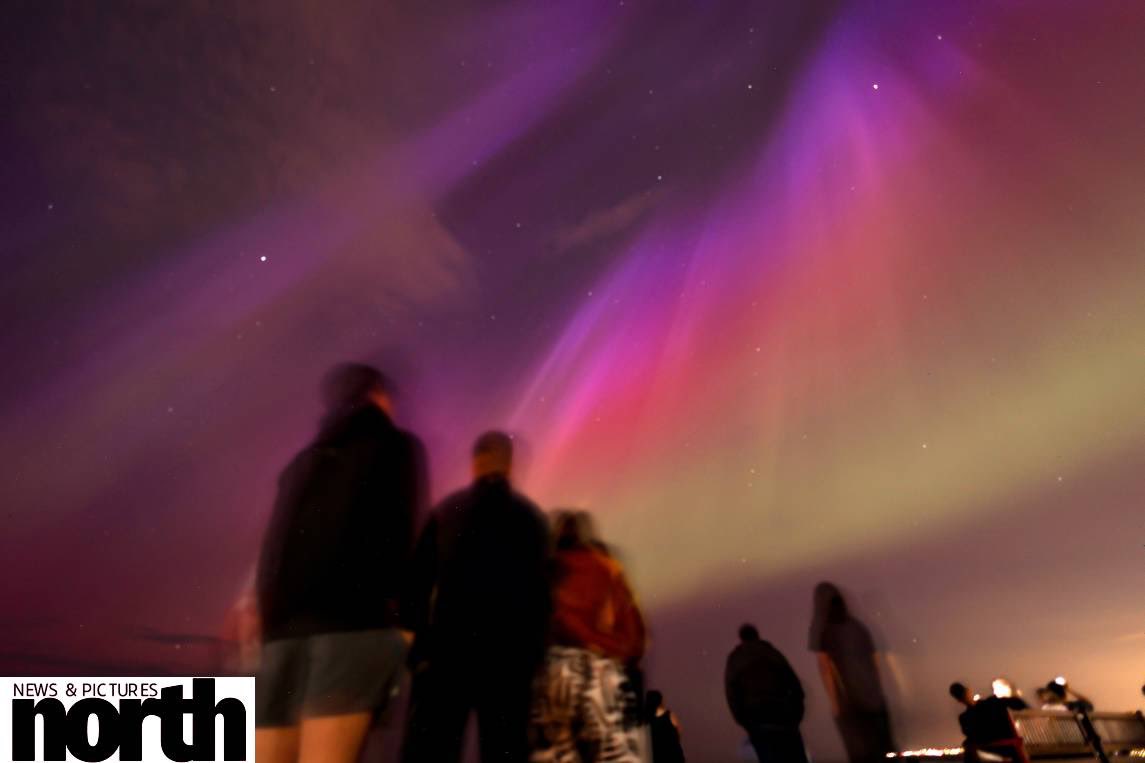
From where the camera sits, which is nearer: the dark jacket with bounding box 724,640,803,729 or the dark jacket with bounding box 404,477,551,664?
the dark jacket with bounding box 404,477,551,664

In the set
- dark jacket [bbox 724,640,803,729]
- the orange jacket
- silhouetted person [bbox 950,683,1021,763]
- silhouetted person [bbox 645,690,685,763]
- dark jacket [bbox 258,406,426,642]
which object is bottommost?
silhouetted person [bbox 950,683,1021,763]

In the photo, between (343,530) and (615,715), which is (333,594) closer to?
(343,530)

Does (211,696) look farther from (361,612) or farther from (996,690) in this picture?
(996,690)

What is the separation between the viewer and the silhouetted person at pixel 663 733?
5.95m

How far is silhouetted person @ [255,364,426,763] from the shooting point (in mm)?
1750

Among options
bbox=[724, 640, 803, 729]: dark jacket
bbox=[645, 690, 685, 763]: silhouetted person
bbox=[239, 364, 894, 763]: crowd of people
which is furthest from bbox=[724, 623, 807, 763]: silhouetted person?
bbox=[239, 364, 894, 763]: crowd of people

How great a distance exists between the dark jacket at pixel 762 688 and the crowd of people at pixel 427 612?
2.46 m

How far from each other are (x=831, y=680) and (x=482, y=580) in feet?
12.5

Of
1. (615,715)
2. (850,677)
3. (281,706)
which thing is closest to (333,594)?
(281,706)

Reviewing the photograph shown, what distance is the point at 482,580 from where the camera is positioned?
7.61 feet

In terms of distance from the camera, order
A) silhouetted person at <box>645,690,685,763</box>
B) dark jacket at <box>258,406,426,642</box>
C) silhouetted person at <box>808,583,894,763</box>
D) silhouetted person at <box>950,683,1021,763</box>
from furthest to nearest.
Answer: silhouetted person at <box>950,683,1021,763</box> → silhouetted person at <box>645,690,685,763</box> → silhouetted person at <box>808,583,894,763</box> → dark jacket at <box>258,406,426,642</box>

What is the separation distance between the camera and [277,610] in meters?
1.85

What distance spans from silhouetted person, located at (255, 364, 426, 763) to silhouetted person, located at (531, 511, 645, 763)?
29.5 inches

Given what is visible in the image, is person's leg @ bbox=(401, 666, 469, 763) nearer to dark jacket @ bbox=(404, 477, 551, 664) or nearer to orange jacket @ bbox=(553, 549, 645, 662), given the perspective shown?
dark jacket @ bbox=(404, 477, 551, 664)
